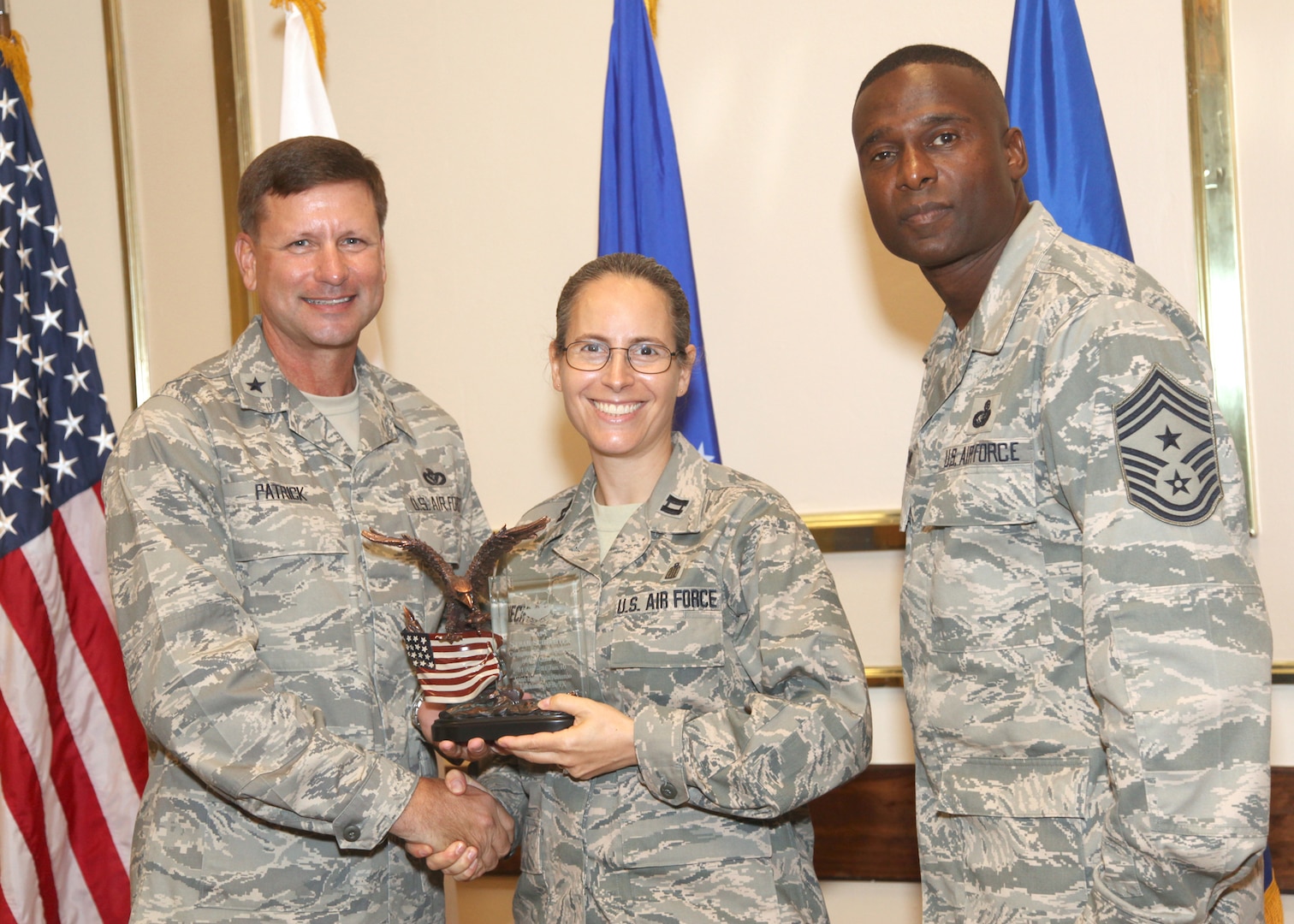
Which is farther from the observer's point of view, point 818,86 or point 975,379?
point 818,86

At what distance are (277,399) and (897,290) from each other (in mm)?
1608

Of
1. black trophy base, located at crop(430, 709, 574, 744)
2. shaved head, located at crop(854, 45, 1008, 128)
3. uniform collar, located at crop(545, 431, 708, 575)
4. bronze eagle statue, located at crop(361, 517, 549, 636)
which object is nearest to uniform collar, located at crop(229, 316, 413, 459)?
bronze eagle statue, located at crop(361, 517, 549, 636)

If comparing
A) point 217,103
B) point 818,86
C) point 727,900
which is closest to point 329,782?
point 727,900

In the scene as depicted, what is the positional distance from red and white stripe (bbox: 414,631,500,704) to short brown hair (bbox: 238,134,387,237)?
0.89m

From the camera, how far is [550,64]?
3.12m

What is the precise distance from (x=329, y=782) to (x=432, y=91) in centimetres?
217

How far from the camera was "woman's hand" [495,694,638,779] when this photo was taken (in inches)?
65.7

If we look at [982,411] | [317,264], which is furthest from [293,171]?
[982,411]

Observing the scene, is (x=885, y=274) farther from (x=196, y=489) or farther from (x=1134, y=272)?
(x=196, y=489)

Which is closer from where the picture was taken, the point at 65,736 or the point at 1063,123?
the point at 1063,123

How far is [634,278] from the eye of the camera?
192 cm

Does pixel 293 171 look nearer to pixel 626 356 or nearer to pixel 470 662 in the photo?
pixel 626 356

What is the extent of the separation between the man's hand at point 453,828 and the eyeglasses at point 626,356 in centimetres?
74

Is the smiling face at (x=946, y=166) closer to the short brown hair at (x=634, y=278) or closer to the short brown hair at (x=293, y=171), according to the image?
the short brown hair at (x=634, y=278)
